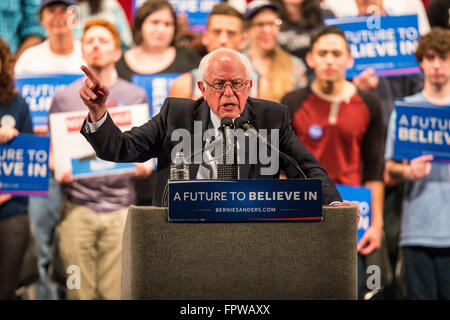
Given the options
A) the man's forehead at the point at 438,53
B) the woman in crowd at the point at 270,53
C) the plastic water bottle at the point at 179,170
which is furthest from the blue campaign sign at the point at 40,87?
the plastic water bottle at the point at 179,170

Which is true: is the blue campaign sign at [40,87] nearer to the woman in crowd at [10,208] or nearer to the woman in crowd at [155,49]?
the woman in crowd at [10,208]

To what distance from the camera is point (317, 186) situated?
2252 millimetres

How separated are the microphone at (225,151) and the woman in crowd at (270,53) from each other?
2.77m

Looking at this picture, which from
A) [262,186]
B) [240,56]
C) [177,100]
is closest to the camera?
[262,186]

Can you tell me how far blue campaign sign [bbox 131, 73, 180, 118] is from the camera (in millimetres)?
5145

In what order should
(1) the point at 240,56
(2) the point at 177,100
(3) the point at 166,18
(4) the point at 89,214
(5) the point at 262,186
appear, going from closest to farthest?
(5) the point at 262,186 < (1) the point at 240,56 < (2) the point at 177,100 < (4) the point at 89,214 < (3) the point at 166,18

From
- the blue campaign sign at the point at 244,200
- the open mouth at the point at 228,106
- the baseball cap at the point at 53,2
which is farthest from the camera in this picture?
the baseball cap at the point at 53,2

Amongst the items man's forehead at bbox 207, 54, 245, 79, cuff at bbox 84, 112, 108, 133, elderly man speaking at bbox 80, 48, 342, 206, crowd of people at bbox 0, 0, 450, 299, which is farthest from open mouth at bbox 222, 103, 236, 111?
crowd of people at bbox 0, 0, 450, 299

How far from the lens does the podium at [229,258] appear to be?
221cm

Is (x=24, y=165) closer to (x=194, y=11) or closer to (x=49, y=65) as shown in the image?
(x=49, y=65)

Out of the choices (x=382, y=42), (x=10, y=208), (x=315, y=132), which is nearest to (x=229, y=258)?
(x=315, y=132)
